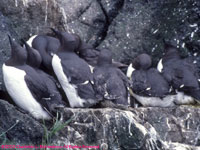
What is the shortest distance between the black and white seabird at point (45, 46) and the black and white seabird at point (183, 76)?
1.68 m

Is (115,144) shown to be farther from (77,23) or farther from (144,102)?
(77,23)

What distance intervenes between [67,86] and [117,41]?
185 cm

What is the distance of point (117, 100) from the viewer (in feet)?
27.1

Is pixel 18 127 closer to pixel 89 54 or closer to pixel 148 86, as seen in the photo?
pixel 148 86

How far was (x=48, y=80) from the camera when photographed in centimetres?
838

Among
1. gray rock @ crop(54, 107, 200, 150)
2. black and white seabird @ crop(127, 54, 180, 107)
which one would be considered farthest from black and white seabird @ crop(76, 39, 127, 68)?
gray rock @ crop(54, 107, 200, 150)

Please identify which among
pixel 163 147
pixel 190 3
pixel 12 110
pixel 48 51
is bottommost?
pixel 163 147

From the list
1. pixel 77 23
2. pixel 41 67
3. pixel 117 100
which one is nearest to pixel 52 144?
pixel 117 100

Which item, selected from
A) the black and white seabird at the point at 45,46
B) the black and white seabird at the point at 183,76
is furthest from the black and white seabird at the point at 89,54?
the black and white seabird at the point at 183,76

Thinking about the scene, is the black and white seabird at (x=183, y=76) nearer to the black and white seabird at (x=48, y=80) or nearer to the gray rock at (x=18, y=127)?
the black and white seabird at (x=48, y=80)

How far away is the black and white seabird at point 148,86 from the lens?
8.82 meters

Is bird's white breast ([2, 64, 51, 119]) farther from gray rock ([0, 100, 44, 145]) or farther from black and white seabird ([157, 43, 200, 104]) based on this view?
black and white seabird ([157, 43, 200, 104])

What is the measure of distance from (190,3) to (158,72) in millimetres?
1422

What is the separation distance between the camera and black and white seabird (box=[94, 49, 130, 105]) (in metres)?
8.28
